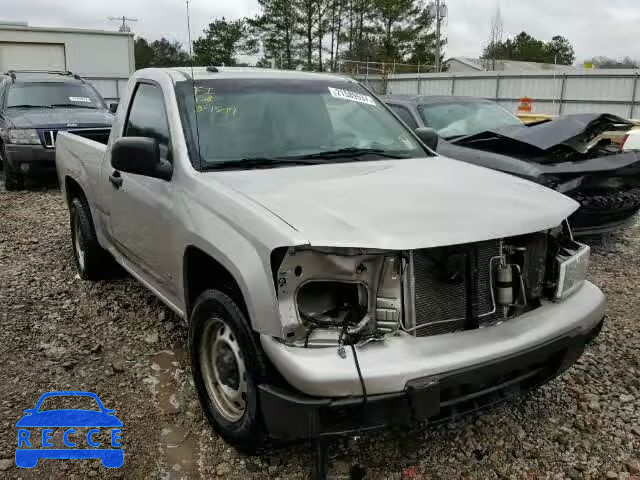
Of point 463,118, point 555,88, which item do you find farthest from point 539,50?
point 463,118

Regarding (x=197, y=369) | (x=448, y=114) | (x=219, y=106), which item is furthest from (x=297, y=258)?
(x=448, y=114)

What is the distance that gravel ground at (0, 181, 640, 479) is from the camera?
110 inches

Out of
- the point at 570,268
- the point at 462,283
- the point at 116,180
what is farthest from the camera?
the point at 116,180

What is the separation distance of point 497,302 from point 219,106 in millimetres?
1947

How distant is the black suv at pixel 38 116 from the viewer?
8875 millimetres

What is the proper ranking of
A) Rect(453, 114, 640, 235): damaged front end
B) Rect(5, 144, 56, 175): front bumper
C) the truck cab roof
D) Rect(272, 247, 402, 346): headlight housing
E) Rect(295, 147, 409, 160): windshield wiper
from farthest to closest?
Rect(5, 144, 56, 175): front bumper < Rect(453, 114, 640, 235): damaged front end < the truck cab roof < Rect(295, 147, 409, 160): windshield wiper < Rect(272, 247, 402, 346): headlight housing

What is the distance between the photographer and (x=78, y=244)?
5.37 metres

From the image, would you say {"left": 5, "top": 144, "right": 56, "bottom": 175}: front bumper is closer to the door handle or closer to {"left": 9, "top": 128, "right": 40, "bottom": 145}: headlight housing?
{"left": 9, "top": 128, "right": 40, "bottom": 145}: headlight housing

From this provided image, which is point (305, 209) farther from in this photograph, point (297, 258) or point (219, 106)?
point (219, 106)

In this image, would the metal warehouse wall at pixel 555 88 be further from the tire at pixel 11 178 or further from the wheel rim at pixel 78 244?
the wheel rim at pixel 78 244

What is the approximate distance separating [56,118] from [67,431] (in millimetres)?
7370

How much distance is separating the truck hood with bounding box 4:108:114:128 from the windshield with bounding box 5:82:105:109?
0.95 feet

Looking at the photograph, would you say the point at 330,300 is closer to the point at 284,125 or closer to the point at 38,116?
the point at 284,125

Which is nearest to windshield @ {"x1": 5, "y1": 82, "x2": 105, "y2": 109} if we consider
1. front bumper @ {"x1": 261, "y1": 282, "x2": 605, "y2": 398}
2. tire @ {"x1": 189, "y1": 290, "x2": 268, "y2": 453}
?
tire @ {"x1": 189, "y1": 290, "x2": 268, "y2": 453}
